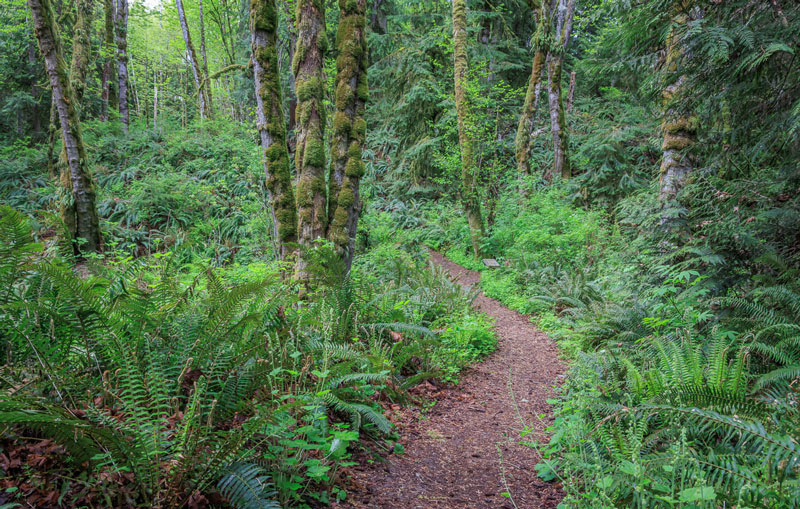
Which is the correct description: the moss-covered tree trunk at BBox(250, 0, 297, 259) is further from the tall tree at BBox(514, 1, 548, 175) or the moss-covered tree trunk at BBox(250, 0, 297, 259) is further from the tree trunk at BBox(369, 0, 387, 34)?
the tree trunk at BBox(369, 0, 387, 34)

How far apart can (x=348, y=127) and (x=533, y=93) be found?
10.5 metres

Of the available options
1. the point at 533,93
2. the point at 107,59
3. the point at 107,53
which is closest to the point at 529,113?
the point at 533,93

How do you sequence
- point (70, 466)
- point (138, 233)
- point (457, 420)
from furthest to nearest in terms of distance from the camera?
point (138, 233), point (457, 420), point (70, 466)

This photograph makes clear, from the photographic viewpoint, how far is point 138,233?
40.1 feet

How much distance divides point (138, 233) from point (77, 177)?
14.4ft

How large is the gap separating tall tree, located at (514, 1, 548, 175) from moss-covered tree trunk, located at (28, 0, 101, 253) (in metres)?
13.0

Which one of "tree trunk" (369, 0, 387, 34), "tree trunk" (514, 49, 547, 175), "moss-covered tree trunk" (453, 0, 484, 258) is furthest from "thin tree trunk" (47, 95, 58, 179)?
"tree trunk" (514, 49, 547, 175)

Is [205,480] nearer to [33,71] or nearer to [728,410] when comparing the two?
[728,410]

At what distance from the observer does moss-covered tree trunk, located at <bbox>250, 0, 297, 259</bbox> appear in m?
5.82

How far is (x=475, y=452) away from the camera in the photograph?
137 inches

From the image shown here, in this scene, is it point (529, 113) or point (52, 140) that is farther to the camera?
point (529, 113)

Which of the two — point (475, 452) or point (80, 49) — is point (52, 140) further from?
point (475, 452)

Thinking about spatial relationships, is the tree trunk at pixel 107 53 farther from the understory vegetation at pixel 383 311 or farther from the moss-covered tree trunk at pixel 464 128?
the moss-covered tree trunk at pixel 464 128

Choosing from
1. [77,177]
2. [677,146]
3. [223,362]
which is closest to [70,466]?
[223,362]
